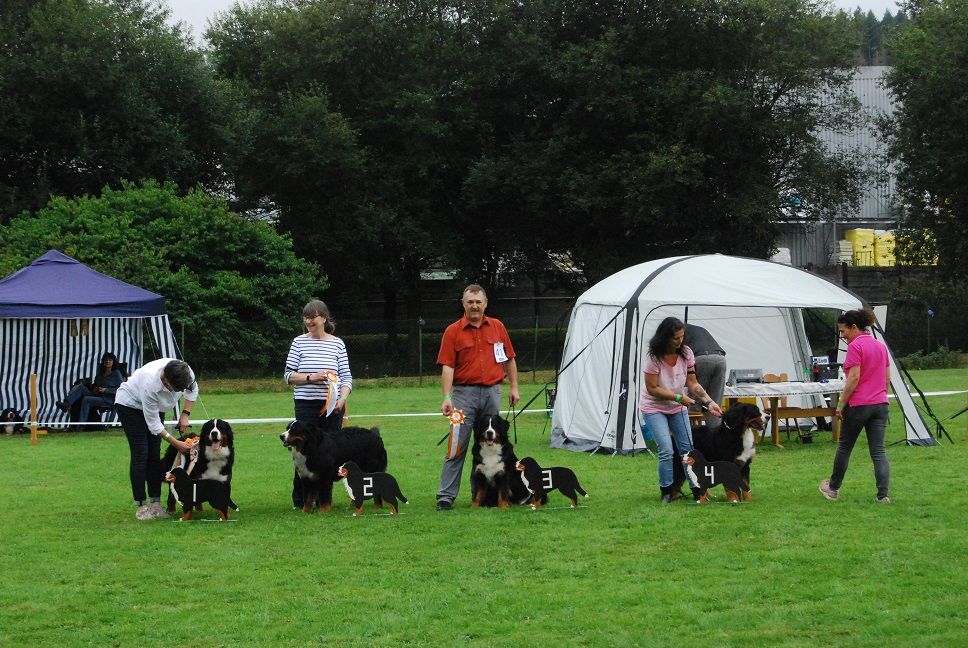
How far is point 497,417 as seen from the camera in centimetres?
834

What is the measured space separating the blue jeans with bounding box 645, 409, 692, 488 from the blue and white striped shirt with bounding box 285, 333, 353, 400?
227 cm

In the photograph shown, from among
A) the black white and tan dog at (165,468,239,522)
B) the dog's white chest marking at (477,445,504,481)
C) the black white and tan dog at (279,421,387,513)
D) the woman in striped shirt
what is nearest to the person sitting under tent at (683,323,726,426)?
the dog's white chest marking at (477,445,504,481)

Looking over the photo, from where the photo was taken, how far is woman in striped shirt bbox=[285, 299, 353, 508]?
8.48 metres

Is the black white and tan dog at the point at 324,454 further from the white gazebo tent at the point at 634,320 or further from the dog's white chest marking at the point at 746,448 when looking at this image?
the white gazebo tent at the point at 634,320

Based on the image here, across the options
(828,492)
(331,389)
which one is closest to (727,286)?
(828,492)

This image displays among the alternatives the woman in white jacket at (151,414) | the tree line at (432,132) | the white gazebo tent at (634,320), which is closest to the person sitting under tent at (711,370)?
the white gazebo tent at (634,320)

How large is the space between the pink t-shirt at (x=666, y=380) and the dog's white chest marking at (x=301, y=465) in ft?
8.10

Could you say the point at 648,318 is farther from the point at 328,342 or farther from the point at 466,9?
the point at 466,9

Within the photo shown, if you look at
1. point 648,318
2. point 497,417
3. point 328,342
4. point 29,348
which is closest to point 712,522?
point 497,417

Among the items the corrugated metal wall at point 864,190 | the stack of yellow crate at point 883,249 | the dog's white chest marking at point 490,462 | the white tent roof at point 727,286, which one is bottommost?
the dog's white chest marking at point 490,462

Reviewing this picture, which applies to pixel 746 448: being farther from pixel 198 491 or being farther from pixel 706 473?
pixel 198 491

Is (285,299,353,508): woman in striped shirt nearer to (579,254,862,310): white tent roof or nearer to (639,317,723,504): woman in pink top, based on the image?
(639,317,723,504): woman in pink top

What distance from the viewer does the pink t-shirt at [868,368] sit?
813 centimetres

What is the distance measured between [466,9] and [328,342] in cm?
2527
